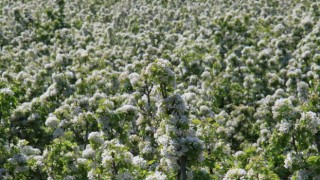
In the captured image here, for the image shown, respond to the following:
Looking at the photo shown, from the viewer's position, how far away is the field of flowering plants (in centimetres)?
1897

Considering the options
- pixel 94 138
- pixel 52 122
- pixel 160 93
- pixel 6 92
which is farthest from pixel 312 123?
pixel 52 122

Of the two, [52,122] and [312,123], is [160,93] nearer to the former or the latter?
[312,123]

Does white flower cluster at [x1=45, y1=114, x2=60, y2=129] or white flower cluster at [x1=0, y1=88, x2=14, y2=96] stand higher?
white flower cluster at [x1=45, y1=114, x2=60, y2=129]

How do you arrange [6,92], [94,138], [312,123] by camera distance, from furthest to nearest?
[94,138]
[6,92]
[312,123]

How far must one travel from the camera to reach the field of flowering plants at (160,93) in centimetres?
1897

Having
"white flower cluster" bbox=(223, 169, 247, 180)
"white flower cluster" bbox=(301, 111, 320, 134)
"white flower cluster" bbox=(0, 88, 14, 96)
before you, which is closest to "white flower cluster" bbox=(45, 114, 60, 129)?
"white flower cluster" bbox=(0, 88, 14, 96)

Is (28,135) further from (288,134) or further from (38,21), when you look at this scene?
(38,21)

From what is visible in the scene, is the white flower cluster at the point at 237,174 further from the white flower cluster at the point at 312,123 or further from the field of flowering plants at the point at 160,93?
the white flower cluster at the point at 312,123

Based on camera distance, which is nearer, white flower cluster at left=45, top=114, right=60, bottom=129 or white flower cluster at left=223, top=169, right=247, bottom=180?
white flower cluster at left=223, top=169, right=247, bottom=180

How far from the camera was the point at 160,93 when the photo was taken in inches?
704

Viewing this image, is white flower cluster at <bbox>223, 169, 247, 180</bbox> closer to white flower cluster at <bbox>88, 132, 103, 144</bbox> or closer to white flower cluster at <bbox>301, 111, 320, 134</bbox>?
white flower cluster at <bbox>301, 111, 320, 134</bbox>

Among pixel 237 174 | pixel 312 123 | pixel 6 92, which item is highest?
pixel 6 92

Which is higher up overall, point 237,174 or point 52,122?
point 52,122

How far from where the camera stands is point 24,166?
21.9m
